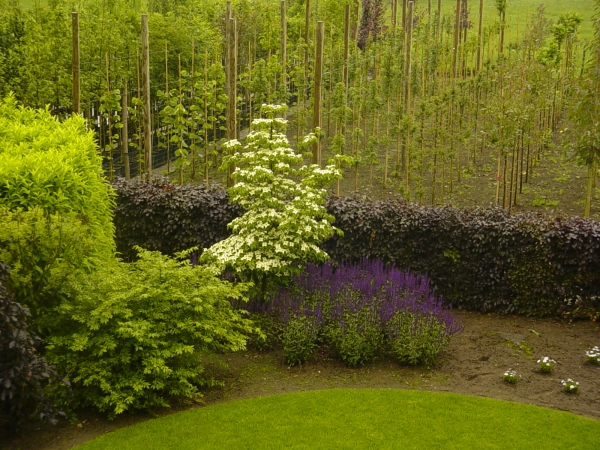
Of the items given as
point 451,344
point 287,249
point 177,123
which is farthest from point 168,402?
point 177,123

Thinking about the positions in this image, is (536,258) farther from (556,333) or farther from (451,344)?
(451,344)

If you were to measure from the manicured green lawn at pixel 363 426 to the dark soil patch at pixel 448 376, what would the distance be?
0.24 metres

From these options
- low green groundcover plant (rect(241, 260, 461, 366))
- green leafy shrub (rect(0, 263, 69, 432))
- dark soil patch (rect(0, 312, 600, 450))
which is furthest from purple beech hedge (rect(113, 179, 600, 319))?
green leafy shrub (rect(0, 263, 69, 432))

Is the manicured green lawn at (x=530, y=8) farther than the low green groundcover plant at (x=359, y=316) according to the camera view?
Yes

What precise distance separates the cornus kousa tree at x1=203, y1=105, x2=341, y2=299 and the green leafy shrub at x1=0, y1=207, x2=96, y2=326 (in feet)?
6.59

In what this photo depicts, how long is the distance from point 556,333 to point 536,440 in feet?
9.54

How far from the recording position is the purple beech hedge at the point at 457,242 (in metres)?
9.47

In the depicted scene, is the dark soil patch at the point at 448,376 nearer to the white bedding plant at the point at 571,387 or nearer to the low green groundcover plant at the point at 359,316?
the white bedding plant at the point at 571,387

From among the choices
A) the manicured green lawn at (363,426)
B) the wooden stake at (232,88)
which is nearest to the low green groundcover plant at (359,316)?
the manicured green lawn at (363,426)

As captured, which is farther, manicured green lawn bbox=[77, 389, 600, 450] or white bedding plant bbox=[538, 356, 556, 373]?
white bedding plant bbox=[538, 356, 556, 373]

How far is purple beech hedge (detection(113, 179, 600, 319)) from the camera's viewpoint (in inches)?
373

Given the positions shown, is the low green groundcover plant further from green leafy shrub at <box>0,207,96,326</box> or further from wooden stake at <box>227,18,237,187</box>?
wooden stake at <box>227,18,237,187</box>

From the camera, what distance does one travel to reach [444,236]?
10047mm

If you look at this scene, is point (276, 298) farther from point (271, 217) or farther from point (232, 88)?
point (232, 88)
